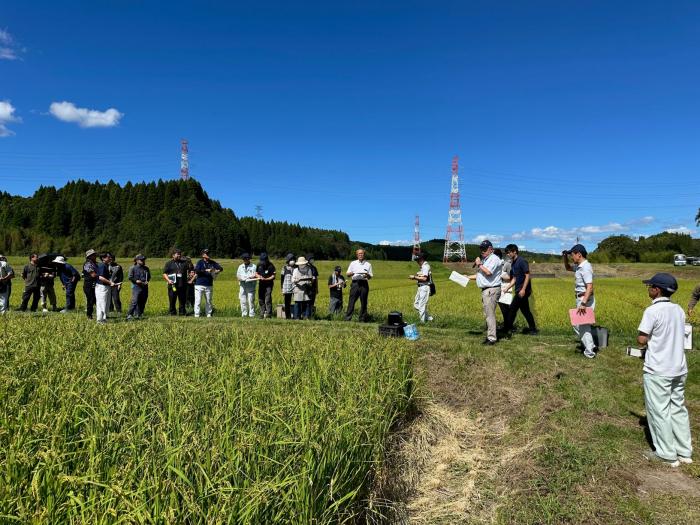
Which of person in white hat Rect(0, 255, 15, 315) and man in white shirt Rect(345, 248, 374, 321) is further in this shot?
person in white hat Rect(0, 255, 15, 315)

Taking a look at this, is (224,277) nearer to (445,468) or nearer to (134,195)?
(445,468)

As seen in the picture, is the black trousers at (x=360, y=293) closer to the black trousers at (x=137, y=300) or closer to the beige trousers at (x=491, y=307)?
the beige trousers at (x=491, y=307)

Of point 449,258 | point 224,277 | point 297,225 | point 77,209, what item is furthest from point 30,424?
point 297,225

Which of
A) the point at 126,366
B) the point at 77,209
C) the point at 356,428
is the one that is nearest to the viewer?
the point at 356,428

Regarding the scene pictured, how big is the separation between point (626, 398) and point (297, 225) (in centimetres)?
10604

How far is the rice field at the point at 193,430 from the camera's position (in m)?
1.96

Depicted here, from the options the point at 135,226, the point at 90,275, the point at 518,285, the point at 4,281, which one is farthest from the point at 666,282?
the point at 135,226

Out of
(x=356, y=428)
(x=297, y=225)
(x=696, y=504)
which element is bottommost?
(x=696, y=504)

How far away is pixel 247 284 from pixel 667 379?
9.37m

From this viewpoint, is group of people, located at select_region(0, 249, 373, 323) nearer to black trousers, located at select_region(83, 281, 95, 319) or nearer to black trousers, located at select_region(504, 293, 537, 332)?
black trousers, located at select_region(83, 281, 95, 319)

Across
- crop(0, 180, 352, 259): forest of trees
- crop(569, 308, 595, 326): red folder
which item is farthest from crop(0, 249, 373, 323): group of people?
crop(0, 180, 352, 259): forest of trees

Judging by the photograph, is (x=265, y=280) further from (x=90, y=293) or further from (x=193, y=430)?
(x=193, y=430)

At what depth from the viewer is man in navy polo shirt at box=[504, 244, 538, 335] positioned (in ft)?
28.7

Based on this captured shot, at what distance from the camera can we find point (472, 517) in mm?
3316
